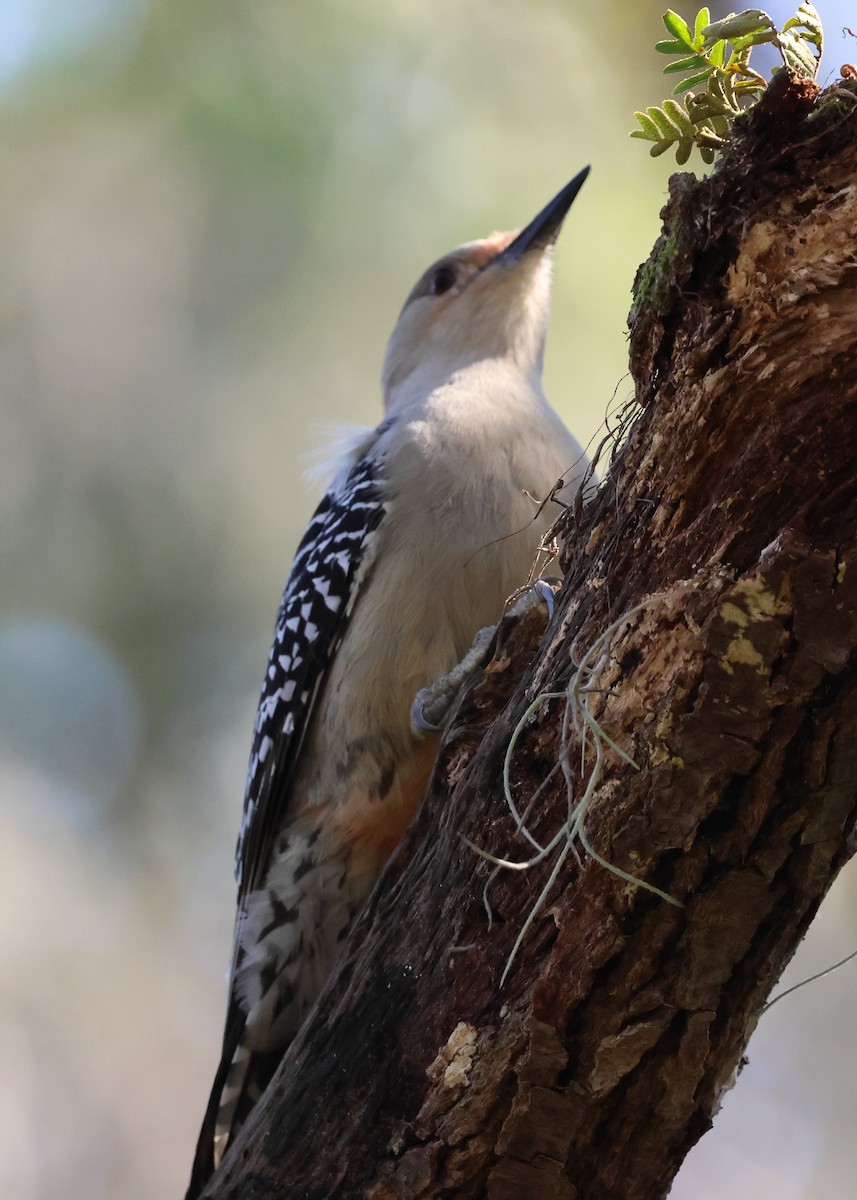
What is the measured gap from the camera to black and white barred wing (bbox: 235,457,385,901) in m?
3.92

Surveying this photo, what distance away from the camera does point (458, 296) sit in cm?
532

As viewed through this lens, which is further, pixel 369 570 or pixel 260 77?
pixel 260 77

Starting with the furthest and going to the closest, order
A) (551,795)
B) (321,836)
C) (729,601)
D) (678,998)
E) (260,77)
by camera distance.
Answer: (260,77)
(321,836)
(551,795)
(678,998)
(729,601)

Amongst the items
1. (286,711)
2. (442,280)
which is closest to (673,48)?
A: (286,711)

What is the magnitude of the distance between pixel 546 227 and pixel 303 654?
232 centimetres

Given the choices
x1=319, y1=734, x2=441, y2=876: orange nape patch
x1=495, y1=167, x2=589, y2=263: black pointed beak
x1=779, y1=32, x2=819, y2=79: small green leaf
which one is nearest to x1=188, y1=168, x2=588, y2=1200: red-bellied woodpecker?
x1=319, y1=734, x2=441, y2=876: orange nape patch

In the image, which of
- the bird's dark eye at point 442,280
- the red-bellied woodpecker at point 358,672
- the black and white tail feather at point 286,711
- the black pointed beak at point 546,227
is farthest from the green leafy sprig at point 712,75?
the bird's dark eye at point 442,280

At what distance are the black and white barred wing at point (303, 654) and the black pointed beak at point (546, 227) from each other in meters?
1.61

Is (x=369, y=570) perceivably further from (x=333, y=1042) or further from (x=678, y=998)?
(x=678, y=998)

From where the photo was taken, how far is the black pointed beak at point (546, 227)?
16.7 ft

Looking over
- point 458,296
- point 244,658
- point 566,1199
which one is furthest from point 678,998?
point 244,658

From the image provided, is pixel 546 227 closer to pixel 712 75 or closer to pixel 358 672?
pixel 358 672

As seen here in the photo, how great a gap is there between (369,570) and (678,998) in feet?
7.11

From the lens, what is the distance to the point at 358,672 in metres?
3.76
